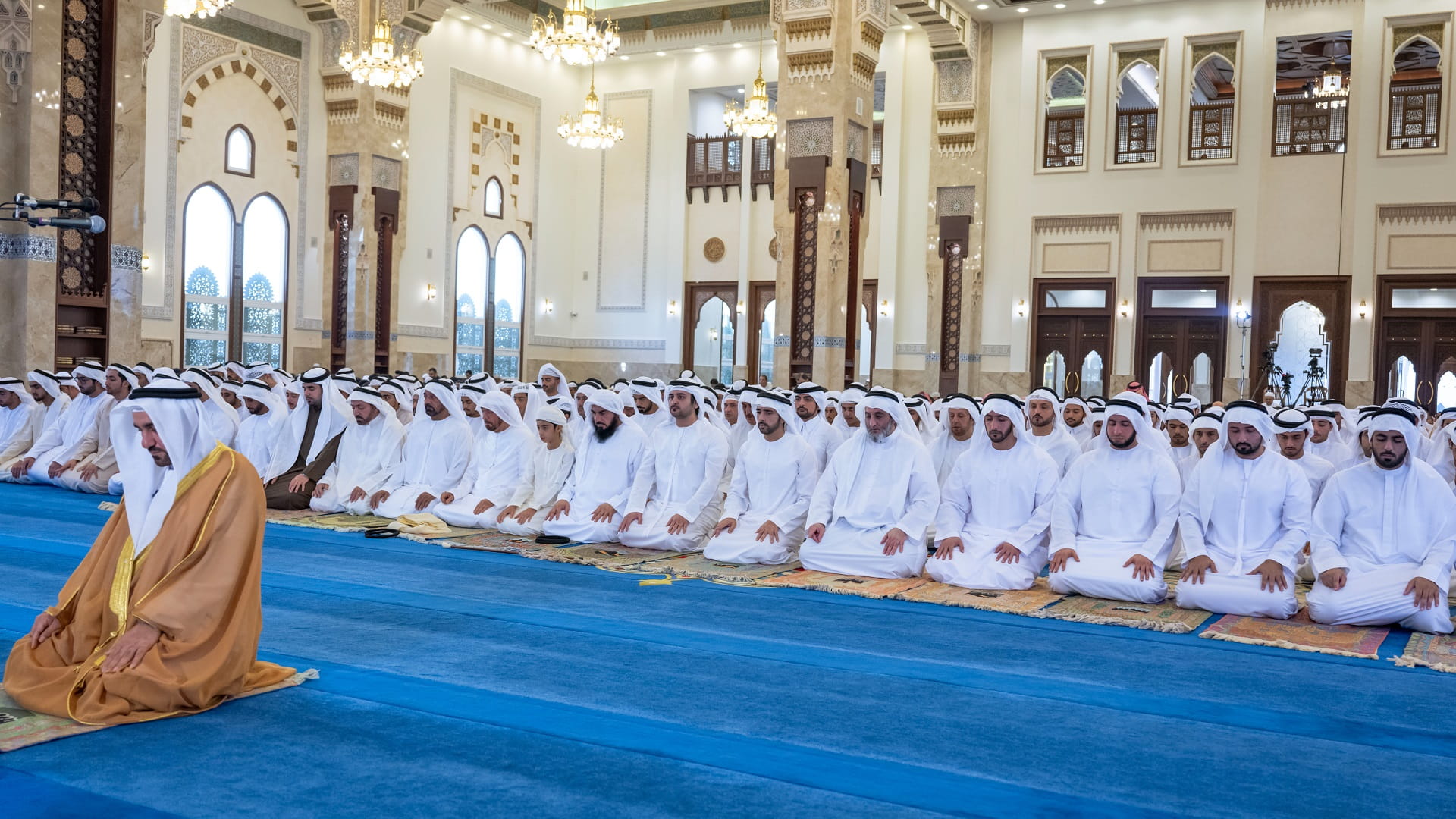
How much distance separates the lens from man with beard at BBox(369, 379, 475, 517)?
6.57 metres

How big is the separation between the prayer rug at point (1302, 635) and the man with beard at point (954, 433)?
4.48 ft

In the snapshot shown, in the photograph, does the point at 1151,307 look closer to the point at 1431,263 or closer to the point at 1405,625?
the point at 1431,263

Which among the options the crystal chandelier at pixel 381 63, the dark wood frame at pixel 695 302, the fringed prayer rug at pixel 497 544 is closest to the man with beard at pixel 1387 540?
the fringed prayer rug at pixel 497 544

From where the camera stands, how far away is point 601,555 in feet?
17.8

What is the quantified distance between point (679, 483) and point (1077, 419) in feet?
8.35

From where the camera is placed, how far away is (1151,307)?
13.7m

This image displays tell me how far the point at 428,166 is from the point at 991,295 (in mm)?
6936

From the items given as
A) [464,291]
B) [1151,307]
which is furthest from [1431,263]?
[464,291]

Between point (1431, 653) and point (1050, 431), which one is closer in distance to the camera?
point (1431, 653)

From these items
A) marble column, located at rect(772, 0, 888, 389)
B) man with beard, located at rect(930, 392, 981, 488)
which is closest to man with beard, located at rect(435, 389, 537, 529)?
man with beard, located at rect(930, 392, 981, 488)

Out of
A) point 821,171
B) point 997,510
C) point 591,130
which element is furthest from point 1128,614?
point 591,130

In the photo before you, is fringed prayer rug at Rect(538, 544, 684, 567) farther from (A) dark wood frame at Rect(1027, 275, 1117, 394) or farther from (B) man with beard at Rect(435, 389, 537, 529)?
(A) dark wood frame at Rect(1027, 275, 1117, 394)

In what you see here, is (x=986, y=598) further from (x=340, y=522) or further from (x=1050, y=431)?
(x=340, y=522)

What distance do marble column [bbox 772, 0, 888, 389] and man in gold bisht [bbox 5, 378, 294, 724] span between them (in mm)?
8057
